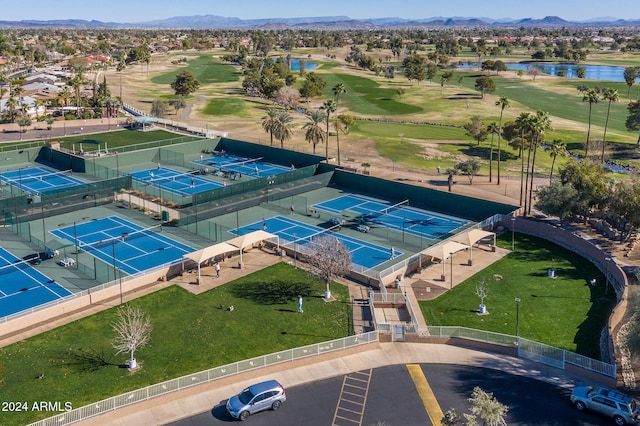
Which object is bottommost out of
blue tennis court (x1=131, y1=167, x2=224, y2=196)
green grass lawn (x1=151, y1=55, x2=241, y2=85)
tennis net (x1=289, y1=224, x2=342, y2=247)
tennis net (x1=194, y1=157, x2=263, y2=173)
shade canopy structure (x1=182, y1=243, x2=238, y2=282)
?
tennis net (x1=289, y1=224, x2=342, y2=247)

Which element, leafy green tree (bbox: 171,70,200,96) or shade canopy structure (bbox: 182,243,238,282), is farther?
leafy green tree (bbox: 171,70,200,96)

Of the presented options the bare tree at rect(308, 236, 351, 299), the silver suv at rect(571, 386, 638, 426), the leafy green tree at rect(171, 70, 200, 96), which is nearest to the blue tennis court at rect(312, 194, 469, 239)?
the bare tree at rect(308, 236, 351, 299)

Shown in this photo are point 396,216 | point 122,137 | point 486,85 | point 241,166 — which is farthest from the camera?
point 486,85

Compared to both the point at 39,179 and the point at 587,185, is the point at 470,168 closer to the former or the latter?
the point at 587,185

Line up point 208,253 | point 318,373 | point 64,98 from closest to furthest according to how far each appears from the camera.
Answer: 1. point 318,373
2. point 208,253
3. point 64,98

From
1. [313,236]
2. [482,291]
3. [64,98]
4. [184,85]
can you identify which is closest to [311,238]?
[313,236]

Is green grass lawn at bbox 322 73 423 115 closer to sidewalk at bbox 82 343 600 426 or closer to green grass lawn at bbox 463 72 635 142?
green grass lawn at bbox 463 72 635 142
